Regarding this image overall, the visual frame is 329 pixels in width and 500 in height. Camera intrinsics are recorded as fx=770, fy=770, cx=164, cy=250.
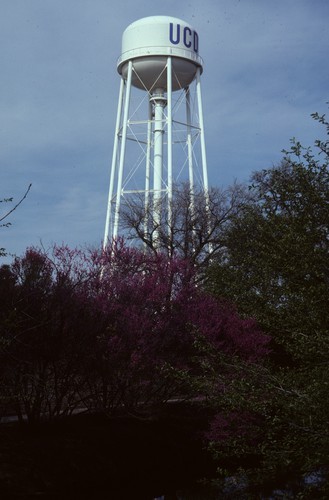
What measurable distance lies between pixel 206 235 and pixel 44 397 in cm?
1735

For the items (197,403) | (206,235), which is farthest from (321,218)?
(206,235)

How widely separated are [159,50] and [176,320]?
1959 cm

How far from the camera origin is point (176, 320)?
73.9 ft

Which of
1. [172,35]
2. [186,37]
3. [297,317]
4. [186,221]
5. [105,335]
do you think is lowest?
[297,317]

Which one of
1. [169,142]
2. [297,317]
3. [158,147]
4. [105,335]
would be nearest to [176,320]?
[105,335]

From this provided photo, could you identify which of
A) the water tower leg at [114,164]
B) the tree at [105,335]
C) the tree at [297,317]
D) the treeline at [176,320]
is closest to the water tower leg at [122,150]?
the water tower leg at [114,164]

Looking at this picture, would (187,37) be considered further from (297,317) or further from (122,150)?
(297,317)

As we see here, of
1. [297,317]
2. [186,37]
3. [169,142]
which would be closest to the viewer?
[297,317]

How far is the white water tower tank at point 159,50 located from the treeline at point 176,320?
1348 cm

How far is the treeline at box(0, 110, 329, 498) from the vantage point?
39.0 feet

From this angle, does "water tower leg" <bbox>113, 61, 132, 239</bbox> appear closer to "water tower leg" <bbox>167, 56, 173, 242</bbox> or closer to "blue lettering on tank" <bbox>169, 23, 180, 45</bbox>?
"water tower leg" <bbox>167, 56, 173, 242</bbox>

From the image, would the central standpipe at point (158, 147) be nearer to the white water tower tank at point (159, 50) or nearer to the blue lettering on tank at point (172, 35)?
the white water tower tank at point (159, 50)

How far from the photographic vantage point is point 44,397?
20828 mm

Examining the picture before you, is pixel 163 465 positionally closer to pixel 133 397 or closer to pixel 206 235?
pixel 133 397
